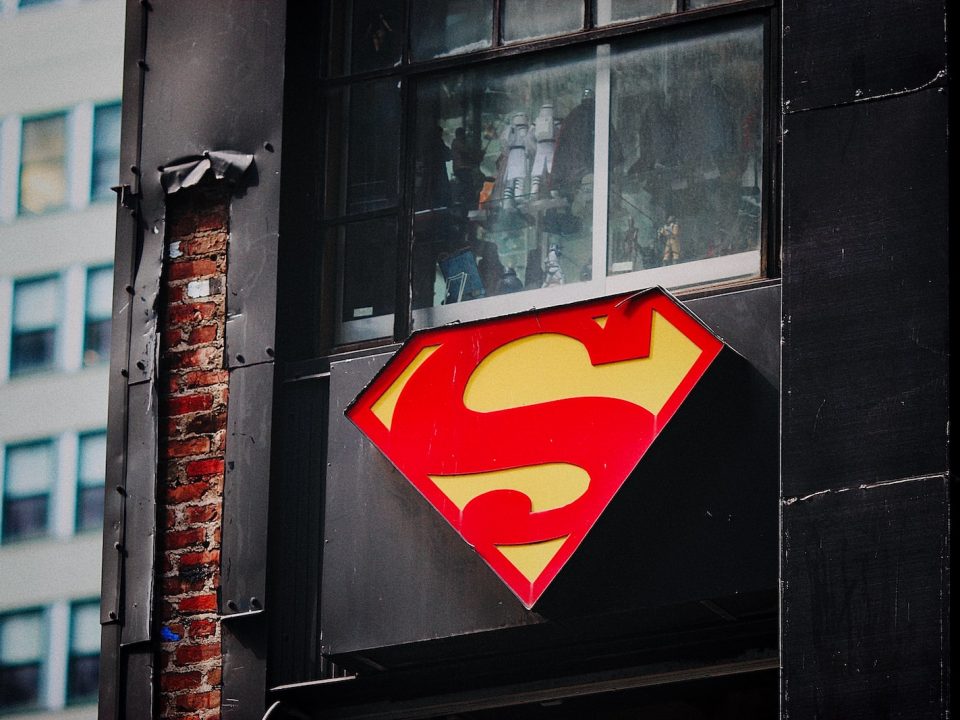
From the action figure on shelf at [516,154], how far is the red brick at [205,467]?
56.5 inches

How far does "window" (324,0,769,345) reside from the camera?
6293 mm

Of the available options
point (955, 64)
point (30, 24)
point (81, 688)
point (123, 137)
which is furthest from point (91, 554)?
point (955, 64)

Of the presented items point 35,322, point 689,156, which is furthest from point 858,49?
point 35,322

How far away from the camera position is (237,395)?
6590mm

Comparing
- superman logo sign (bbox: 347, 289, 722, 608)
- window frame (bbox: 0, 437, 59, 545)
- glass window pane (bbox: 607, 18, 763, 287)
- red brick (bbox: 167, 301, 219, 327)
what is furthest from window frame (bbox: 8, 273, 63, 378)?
superman logo sign (bbox: 347, 289, 722, 608)

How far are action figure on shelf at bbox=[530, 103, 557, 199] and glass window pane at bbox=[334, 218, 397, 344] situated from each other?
0.61 meters

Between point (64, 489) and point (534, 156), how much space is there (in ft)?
117

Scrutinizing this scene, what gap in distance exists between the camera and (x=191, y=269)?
6832mm

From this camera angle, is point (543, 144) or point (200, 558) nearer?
point (200, 558)

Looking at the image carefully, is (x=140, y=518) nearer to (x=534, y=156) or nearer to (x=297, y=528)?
(x=297, y=528)

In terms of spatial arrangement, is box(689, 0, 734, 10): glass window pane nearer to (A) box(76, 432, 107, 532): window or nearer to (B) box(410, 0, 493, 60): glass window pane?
(B) box(410, 0, 493, 60): glass window pane

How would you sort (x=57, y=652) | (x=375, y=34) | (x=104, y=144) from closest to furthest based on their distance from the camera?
(x=375, y=34) → (x=104, y=144) → (x=57, y=652)

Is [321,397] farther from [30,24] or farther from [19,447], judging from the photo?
[30,24]

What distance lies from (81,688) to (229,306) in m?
36.2
